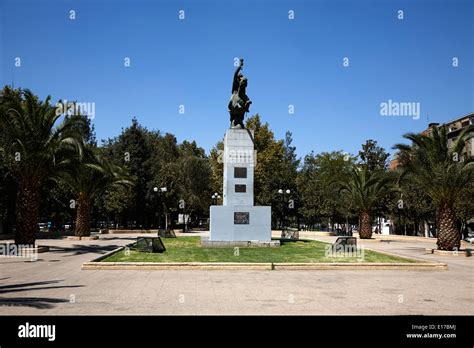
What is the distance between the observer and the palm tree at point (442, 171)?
73.8 ft

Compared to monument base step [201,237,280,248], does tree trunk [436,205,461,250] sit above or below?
above

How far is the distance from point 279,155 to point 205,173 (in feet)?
35.2

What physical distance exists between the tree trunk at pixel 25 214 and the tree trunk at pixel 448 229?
21.0 m

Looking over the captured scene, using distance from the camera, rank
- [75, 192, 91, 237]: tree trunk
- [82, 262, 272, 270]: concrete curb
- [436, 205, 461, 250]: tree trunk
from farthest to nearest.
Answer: [75, 192, 91, 237]: tree trunk, [436, 205, 461, 250]: tree trunk, [82, 262, 272, 270]: concrete curb

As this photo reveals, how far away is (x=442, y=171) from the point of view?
73.9 feet

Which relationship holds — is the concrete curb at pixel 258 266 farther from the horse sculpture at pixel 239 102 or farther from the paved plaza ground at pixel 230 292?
the horse sculpture at pixel 239 102

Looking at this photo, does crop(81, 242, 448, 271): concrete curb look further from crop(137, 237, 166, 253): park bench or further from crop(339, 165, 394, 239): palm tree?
crop(339, 165, 394, 239): palm tree

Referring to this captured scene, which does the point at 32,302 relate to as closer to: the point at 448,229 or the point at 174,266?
the point at 174,266

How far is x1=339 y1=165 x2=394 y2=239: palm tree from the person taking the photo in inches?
1396

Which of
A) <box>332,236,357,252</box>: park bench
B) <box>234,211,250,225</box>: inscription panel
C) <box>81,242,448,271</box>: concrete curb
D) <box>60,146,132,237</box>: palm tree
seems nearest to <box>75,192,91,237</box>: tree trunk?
<box>60,146,132,237</box>: palm tree

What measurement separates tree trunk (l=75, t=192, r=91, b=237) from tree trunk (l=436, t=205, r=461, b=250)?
24.6m

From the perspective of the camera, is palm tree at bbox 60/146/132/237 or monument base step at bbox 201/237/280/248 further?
palm tree at bbox 60/146/132/237
